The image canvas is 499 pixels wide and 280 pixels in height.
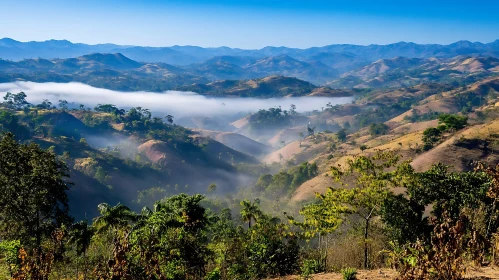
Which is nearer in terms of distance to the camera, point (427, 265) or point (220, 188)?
point (427, 265)

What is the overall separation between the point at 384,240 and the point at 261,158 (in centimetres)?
16365

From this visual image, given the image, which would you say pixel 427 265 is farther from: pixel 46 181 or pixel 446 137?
pixel 446 137

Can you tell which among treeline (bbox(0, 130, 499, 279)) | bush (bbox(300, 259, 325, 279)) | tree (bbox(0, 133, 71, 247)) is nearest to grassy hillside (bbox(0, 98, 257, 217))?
tree (bbox(0, 133, 71, 247))

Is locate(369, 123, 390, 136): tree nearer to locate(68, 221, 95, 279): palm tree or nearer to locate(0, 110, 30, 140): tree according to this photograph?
locate(0, 110, 30, 140): tree

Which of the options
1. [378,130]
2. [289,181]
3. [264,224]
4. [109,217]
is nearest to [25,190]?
[109,217]

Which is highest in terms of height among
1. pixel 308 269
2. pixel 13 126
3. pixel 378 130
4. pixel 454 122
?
pixel 454 122

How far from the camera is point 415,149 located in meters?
86.7

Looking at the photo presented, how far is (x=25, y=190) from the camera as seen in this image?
24.4 meters

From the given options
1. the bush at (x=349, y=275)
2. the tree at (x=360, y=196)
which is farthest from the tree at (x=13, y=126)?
the bush at (x=349, y=275)

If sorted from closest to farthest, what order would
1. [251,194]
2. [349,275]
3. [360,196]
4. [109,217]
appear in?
[349,275], [360,196], [109,217], [251,194]

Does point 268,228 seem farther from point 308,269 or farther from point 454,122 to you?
point 454,122

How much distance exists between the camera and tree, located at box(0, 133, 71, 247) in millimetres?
24234

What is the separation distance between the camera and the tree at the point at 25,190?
24234mm

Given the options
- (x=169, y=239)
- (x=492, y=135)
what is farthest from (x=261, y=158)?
(x=169, y=239)
